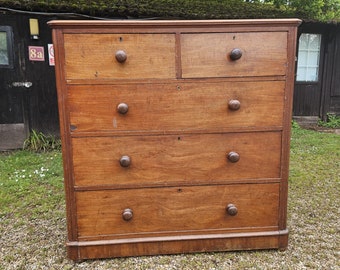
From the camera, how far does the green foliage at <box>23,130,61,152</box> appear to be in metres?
5.50

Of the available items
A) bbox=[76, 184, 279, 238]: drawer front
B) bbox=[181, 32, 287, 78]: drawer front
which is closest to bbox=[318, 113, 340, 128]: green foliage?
bbox=[76, 184, 279, 238]: drawer front

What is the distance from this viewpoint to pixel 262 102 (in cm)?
194

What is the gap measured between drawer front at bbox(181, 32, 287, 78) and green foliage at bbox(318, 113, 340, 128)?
6.73m

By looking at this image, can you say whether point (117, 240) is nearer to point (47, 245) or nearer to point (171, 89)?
point (47, 245)

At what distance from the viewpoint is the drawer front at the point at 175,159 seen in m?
1.94

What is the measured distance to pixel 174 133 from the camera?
1952mm

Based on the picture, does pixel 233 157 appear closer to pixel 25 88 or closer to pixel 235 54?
pixel 235 54

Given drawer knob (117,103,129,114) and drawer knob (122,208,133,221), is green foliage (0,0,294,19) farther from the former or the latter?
drawer knob (122,208,133,221)

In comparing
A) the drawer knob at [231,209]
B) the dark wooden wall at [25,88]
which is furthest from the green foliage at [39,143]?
the drawer knob at [231,209]

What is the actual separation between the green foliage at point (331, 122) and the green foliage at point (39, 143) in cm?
648

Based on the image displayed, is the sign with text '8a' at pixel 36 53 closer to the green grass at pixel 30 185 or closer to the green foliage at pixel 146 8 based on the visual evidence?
the green foliage at pixel 146 8

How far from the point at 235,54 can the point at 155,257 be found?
145 cm

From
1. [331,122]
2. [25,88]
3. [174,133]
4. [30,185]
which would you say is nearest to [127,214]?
[174,133]

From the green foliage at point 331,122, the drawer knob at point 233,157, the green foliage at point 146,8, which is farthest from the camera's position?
the green foliage at point 331,122
